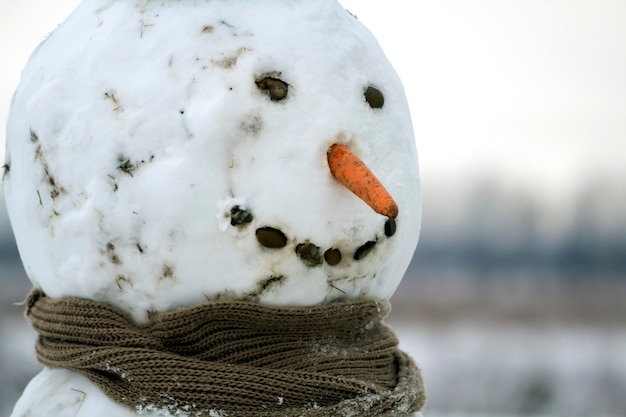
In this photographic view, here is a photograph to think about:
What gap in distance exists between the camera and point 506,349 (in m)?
10.9

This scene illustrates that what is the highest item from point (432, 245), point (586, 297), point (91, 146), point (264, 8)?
point (264, 8)

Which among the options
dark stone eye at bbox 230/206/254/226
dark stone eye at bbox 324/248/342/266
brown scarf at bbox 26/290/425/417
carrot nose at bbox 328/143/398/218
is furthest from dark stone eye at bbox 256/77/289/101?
brown scarf at bbox 26/290/425/417

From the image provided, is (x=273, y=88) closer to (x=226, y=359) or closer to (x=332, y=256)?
(x=332, y=256)

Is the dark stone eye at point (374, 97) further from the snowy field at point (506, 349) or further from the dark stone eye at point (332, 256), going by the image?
the snowy field at point (506, 349)

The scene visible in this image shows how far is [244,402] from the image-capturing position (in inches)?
86.0

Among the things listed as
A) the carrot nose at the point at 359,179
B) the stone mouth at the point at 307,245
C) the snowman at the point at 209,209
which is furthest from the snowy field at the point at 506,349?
the carrot nose at the point at 359,179

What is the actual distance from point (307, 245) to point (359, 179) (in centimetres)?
23

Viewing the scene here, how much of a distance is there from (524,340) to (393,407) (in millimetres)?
9743

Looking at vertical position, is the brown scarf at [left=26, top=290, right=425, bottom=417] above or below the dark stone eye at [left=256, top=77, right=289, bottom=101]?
below

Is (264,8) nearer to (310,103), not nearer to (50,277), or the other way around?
(310,103)

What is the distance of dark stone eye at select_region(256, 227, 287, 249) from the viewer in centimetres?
218

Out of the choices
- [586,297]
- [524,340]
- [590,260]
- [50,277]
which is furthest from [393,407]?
[590,260]

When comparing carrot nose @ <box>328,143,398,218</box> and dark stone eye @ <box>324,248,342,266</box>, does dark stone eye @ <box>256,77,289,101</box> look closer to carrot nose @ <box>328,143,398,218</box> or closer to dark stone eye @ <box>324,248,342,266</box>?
carrot nose @ <box>328,143,398,218</box>

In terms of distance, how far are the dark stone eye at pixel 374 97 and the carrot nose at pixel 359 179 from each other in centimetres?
17
